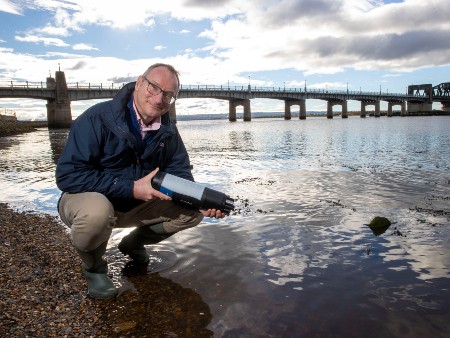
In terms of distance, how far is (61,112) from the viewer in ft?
240

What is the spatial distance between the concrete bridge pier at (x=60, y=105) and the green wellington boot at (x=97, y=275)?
75.7 metres

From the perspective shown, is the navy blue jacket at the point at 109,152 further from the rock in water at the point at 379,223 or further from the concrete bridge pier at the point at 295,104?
the concrete bridge pier at the point at 295,104

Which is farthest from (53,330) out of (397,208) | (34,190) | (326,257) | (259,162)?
(259,162)

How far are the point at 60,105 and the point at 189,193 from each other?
77229mm

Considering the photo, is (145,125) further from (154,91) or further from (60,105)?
(60,105)

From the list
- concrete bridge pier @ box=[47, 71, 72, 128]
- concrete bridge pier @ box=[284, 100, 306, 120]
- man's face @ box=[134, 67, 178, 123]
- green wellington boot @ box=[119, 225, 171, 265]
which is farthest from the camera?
concrete bridge pier @ box=[284, 100, 306, 120]

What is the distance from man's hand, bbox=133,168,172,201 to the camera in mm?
3781

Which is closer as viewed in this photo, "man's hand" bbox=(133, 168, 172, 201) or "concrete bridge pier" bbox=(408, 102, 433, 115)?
"man's hand" bbox=(133, 168, 172, 201)

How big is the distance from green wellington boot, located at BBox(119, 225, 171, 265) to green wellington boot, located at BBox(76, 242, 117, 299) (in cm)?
70

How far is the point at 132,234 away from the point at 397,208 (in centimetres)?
581

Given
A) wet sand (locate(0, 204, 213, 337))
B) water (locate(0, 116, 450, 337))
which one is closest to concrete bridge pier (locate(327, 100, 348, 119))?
water (locate(0, 116, 450, 337))

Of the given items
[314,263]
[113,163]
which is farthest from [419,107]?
[113,163]

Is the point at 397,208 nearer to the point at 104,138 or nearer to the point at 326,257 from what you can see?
the point at 326,257

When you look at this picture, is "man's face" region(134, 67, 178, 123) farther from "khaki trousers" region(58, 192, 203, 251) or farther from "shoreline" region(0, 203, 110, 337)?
"shoreline" region(0, 203, 110, 337)
